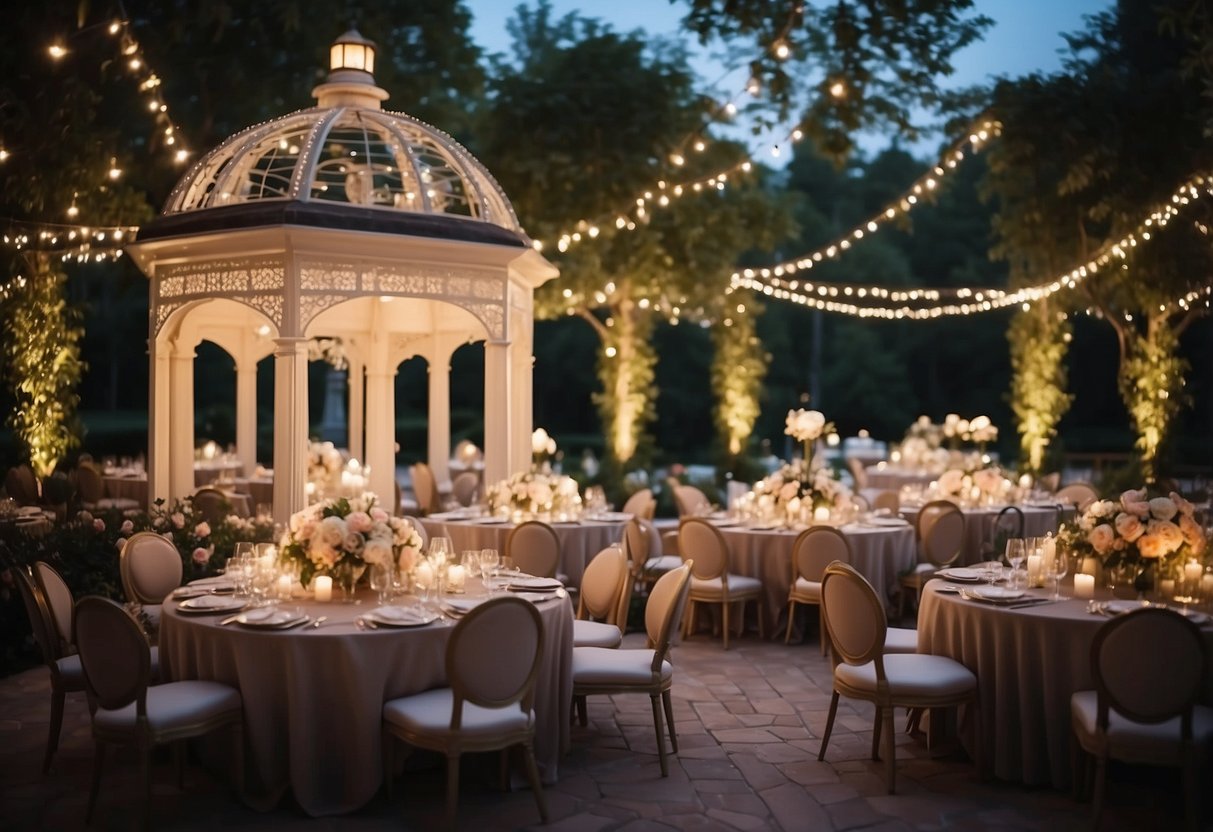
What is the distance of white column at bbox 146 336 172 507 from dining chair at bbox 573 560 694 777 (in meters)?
5.77

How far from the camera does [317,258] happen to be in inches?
381

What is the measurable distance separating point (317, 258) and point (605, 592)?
4.01 m

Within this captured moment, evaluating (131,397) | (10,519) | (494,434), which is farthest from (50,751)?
(131,397)

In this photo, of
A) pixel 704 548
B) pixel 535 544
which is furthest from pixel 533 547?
pixel 704 548

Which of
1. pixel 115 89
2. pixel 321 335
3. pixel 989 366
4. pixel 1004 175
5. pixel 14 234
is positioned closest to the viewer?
pixel 14 234

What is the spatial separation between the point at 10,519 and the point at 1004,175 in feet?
46.3

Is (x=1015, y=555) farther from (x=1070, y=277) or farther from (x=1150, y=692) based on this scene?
(x=1070, y=277)

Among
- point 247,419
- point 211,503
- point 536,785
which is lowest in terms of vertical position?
point 536,785

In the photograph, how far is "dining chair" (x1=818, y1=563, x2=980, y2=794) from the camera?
19.8 ft

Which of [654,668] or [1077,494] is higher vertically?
[1077,494]

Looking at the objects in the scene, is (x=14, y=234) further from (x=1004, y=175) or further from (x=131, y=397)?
(x=131, y=397)

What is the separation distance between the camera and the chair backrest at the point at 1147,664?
205 inches

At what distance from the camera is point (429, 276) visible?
10.2 m

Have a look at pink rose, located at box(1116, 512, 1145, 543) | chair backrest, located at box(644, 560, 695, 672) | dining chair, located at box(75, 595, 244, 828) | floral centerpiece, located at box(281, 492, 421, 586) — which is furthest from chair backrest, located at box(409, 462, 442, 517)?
pink rose, located at box(1116, 512, 1145, 543)
